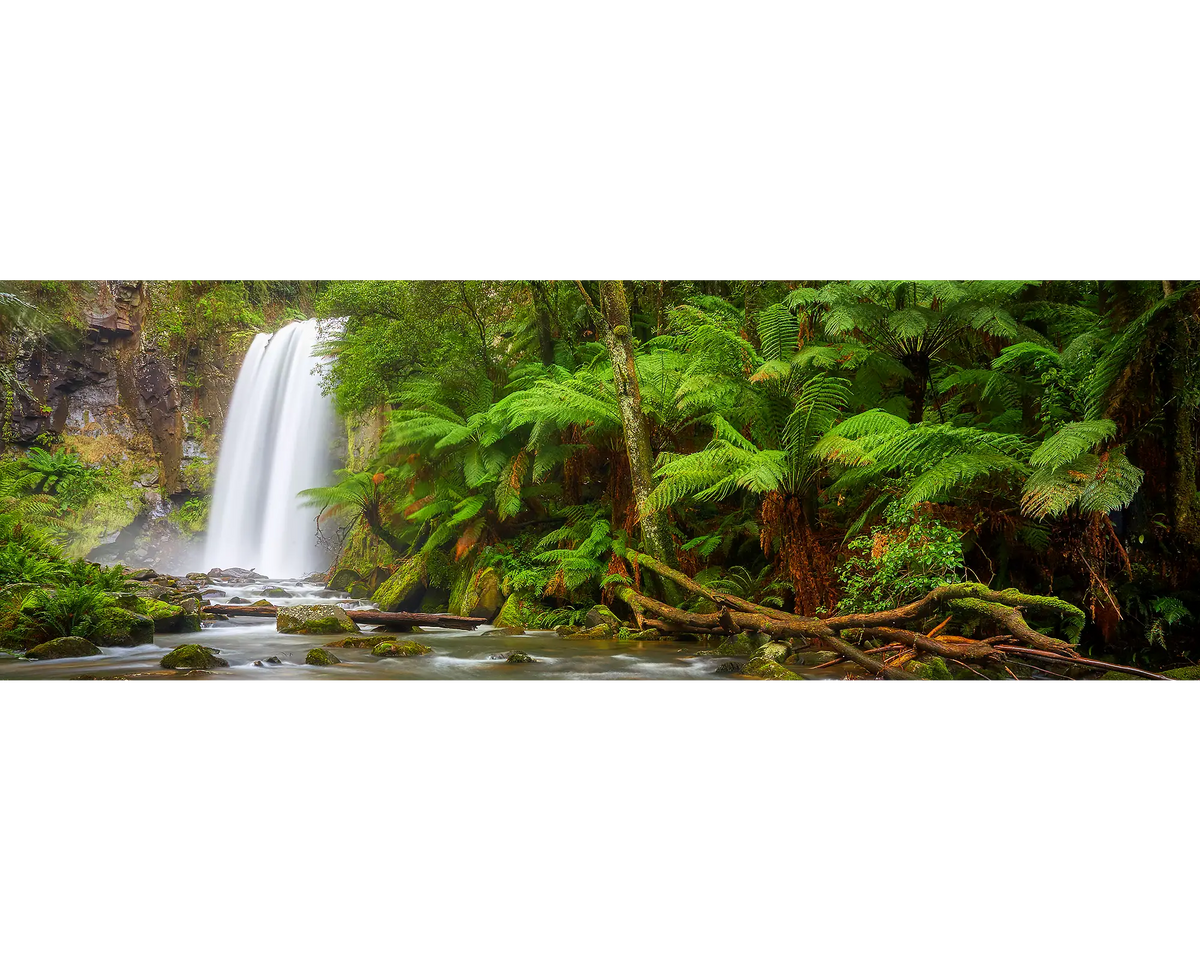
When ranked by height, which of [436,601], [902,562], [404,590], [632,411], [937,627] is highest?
[632,411]

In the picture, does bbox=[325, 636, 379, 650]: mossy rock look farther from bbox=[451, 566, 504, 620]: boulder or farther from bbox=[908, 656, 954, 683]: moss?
bbox=[908, 656, 954, 683]: moss

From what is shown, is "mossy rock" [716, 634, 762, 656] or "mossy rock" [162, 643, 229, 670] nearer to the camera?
"mossy rock" [162, 643, 229, 670]

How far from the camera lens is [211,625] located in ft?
13.1

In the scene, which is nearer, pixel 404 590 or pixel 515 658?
pixel 515 658

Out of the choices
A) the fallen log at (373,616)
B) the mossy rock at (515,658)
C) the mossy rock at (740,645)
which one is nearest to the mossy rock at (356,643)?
the fallen log at (373,616)

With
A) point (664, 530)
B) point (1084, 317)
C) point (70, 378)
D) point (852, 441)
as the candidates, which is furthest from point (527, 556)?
point (1084, 317)

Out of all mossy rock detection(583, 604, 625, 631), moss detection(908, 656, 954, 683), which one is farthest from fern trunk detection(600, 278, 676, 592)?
moss detection(908, 656, 954, 683)

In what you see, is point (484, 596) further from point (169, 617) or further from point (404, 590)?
point (169, 617)

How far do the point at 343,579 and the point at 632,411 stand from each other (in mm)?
3403

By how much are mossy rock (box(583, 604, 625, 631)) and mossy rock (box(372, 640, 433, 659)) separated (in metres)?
1.60

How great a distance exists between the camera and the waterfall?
6.59 meters

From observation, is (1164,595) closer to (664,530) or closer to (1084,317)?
(1084,317)

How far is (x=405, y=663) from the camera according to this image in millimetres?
3213

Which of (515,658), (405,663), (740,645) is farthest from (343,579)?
(740,645)
